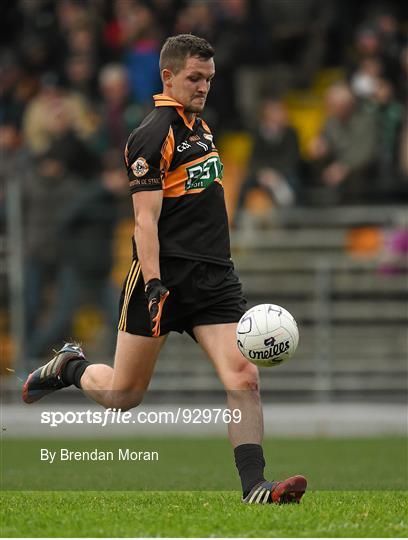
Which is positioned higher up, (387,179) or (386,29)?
(386,29)

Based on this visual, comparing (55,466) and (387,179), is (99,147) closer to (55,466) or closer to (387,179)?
(387,179)

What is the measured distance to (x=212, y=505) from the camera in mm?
7648

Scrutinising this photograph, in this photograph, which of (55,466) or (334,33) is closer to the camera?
(55,466)

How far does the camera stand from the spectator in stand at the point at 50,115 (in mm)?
19516

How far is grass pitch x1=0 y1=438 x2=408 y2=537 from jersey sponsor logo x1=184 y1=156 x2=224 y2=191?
1766mm

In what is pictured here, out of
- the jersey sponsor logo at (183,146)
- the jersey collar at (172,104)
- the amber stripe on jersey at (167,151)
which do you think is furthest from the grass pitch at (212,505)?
the jersey collar at (172,104)

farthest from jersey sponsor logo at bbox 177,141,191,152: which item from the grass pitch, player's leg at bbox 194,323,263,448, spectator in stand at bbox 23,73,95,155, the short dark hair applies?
spectator in stand at bbox 23,73,95,155

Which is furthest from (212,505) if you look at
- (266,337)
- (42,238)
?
(42,238)

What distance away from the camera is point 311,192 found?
1866 cm

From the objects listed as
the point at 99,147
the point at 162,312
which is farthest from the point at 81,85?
the point at 162,312

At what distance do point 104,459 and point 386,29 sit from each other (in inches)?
375

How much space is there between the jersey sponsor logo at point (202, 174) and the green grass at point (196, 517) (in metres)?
1.76

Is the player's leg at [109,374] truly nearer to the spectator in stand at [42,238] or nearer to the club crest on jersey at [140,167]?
the club crest on jersey at [140,167]

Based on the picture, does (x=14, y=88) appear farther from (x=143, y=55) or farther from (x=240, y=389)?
(x=240, y=389)
